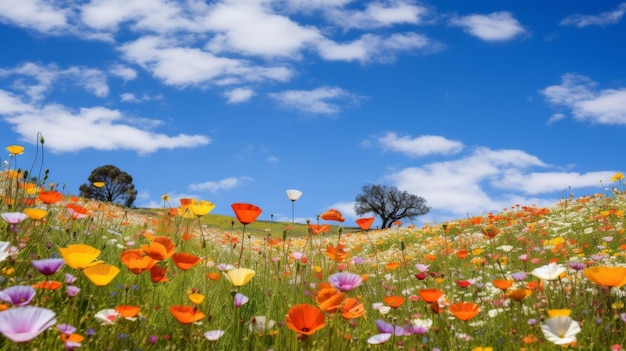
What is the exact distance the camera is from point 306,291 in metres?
4.83

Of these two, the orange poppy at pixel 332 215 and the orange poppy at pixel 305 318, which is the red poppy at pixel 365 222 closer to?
the orange poppy at pixel 332 215

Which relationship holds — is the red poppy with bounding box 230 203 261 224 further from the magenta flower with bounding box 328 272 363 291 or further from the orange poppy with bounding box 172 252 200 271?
the magenta flower with bounding box 328 272 363 291

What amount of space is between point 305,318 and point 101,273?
1.07 metres

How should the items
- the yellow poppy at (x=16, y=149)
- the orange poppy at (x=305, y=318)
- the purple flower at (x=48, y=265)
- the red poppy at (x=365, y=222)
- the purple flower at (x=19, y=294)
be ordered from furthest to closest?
the yellow poppy at (x=16, y=149) → the red poppy at (x=365, y=222) → the orange poppy at (x=305, y=318) → the purple flower at (x=48, y=265) → the purple flower at (x=19, y=294)

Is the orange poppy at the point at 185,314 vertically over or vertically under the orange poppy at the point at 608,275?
under

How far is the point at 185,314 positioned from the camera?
283cm

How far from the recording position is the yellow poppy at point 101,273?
2.66 meters

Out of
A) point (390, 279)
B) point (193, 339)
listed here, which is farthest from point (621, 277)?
point (390, 279)

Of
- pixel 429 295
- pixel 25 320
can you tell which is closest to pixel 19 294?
pixel 25 320

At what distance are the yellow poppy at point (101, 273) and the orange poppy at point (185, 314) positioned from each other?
353 millimetres

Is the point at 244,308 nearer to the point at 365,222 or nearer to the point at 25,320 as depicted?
the point at 365,222

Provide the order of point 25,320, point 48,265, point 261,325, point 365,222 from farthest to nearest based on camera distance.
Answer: point 365,222 → point 261,325 → point 48,265 → point 25,320

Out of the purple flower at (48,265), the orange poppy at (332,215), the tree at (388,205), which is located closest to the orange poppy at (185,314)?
the purple flower at (48,265)

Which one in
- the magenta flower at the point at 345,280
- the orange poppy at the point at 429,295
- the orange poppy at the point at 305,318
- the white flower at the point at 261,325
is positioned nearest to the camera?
the orange poppy at the point at 305,318
